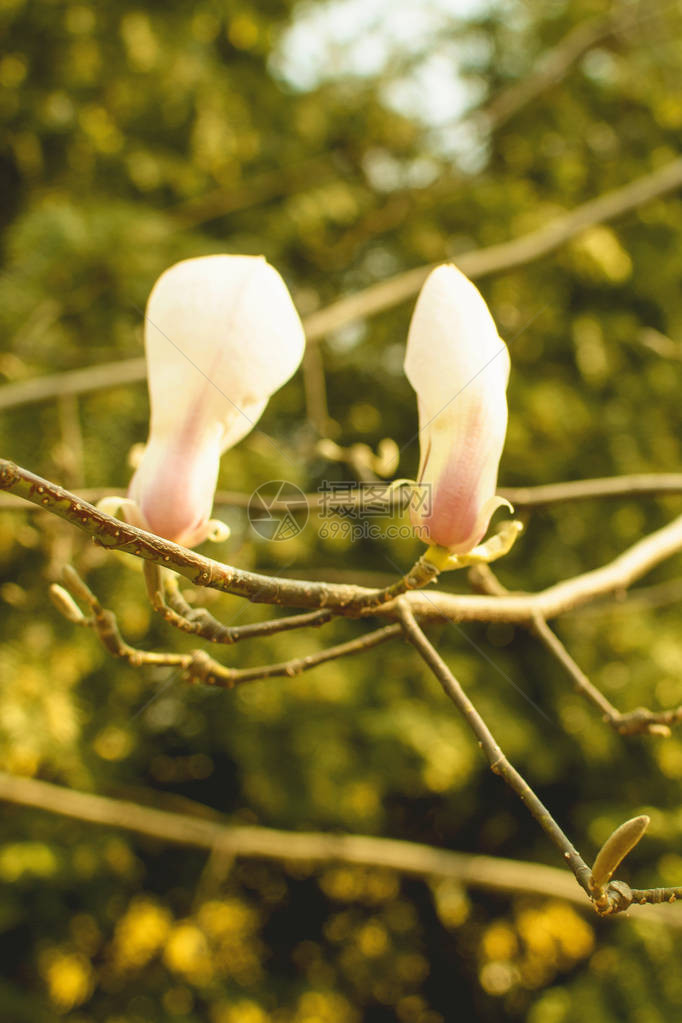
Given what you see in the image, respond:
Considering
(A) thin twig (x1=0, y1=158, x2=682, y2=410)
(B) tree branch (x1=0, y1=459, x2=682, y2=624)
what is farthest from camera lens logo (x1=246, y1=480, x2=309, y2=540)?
(A) thin twig (x1=0, y1=158, x2=682, y2=410)

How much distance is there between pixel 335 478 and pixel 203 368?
5.49ft

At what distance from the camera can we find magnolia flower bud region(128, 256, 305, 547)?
1.29ft

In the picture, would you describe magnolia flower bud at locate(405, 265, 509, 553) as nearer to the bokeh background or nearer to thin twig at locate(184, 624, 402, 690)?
thin twig at locate(184, 624, 402, 690)

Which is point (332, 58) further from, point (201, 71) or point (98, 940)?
point (98, 940)

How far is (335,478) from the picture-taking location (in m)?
2.08

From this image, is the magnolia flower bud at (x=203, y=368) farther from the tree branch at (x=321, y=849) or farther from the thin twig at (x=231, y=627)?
the tree branch at (x=321, y=849)

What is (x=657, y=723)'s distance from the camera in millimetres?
539

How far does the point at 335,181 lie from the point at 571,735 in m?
1.59

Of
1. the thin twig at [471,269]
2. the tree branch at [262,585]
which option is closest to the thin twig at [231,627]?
the tree branch at [262,585]

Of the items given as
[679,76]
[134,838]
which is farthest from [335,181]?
[134,838]

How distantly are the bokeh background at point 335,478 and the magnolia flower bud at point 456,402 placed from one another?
3.20 ft

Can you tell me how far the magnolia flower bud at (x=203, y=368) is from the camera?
39 cm

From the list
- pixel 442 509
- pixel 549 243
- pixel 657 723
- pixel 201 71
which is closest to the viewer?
pixel 442 509

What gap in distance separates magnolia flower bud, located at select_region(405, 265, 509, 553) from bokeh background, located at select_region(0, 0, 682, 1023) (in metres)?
0.98
